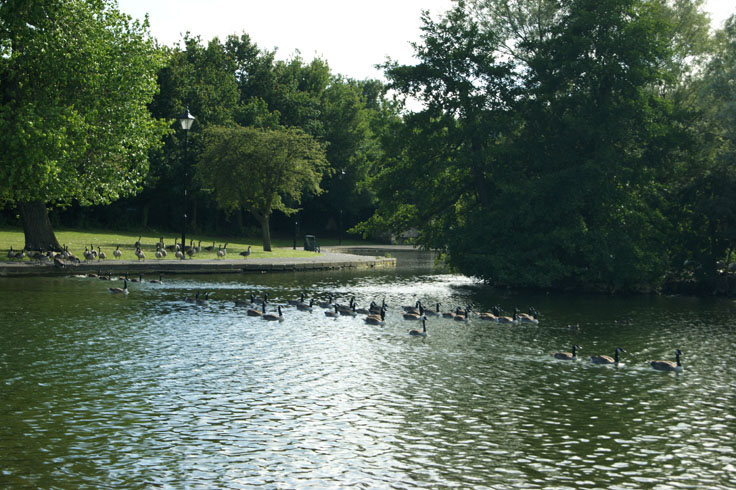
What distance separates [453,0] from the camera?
5131 cm

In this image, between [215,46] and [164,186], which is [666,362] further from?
[215,46]

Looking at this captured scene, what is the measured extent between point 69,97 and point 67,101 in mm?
268

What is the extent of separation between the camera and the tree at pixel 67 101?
3975 cm

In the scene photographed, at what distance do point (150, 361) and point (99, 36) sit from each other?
99.9 ft

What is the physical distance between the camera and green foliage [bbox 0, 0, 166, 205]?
3969 cm

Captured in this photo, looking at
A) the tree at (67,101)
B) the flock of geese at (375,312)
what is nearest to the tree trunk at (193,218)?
the tree at (67,101)

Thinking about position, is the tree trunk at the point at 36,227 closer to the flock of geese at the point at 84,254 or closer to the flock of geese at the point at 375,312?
the flock of geese at the point at 84,254

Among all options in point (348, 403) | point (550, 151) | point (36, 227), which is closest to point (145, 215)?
point (36, 227)

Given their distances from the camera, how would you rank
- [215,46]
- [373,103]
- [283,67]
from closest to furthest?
[215,46] < [283,67] < [373,103]

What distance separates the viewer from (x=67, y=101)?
43.1 m

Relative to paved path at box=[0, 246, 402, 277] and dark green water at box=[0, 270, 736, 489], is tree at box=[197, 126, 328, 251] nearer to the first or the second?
paved path at box=[0, 246, 402, 277]

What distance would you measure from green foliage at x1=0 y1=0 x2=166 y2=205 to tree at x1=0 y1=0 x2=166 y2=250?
59 millimetres

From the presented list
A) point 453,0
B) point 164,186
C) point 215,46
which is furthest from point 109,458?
point 215,46

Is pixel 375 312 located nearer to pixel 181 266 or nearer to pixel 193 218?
pixel 181 266
